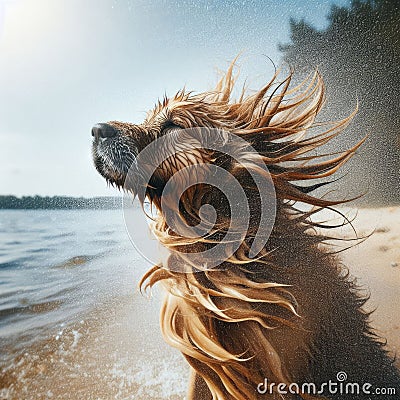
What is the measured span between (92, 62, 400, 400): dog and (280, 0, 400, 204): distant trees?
0.27 meters

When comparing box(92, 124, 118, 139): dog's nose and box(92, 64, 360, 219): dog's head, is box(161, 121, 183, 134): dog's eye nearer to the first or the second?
box(92, 64, 360, 219): dog's head

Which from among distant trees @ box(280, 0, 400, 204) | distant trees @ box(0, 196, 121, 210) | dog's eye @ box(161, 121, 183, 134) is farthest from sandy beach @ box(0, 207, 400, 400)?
dog's eye @ box(161, 121, 183, 134)

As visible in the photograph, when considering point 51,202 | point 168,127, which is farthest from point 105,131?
point 51,202

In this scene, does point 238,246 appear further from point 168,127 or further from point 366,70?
point 366,70

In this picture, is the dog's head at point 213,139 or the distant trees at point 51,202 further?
the distant trees at point 51,202

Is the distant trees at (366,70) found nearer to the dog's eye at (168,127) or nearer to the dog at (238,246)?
the dog at (238,246)

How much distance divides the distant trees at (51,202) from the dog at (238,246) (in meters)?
0.31

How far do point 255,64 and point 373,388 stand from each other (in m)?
0.99

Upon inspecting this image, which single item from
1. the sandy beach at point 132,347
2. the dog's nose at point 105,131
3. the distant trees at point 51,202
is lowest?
the sandy beach at point 132,347

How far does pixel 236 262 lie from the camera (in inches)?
38.5

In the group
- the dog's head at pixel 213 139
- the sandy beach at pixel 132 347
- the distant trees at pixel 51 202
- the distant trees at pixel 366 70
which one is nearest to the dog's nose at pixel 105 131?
the dog's head at pixel 213 139

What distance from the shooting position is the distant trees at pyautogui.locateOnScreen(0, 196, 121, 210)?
1282mm

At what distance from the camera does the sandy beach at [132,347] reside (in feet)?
3.96

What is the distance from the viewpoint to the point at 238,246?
99cm
